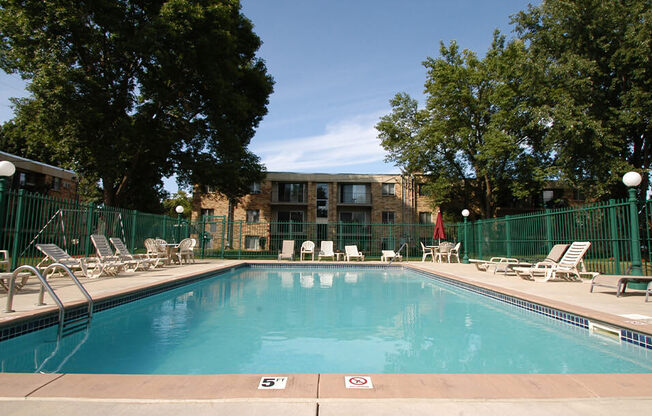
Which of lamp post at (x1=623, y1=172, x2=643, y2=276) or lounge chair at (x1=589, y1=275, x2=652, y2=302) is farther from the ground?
lamp post at (x1=623, y1=172, x2=643, y2=276)

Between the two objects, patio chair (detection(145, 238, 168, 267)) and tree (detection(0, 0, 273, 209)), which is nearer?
patio chair (detection(145, 238, 168, 267))

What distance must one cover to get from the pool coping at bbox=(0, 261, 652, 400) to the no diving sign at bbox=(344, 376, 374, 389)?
4cm

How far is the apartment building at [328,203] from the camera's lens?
26.8m

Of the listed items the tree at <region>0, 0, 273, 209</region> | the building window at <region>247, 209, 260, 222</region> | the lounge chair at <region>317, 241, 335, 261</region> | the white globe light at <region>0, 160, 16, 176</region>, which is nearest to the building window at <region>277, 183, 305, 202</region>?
the building window at <region>247, 209, 260, 222</region>

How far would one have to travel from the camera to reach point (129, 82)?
1600 cm

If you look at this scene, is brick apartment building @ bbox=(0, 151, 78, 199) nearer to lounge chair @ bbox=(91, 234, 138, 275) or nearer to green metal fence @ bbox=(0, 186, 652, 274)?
green metal fence @ bbox=(0, 186, 652, 274)

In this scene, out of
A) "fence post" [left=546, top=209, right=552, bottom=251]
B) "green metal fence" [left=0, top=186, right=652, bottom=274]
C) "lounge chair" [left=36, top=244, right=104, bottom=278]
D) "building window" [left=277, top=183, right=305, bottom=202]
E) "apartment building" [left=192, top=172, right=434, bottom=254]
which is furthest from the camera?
"building window" [left=277, top=183, right=305, bottom=202]

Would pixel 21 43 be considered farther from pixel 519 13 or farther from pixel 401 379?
pixel 519 13

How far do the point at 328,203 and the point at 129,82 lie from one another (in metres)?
15.1

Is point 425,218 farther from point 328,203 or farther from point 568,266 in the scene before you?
point 568,266

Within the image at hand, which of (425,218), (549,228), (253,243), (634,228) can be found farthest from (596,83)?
(253,243)

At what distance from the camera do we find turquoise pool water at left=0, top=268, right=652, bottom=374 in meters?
3.33

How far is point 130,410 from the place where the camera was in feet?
6.20

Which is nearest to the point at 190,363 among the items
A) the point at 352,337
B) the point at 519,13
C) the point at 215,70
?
the point at 352,337
